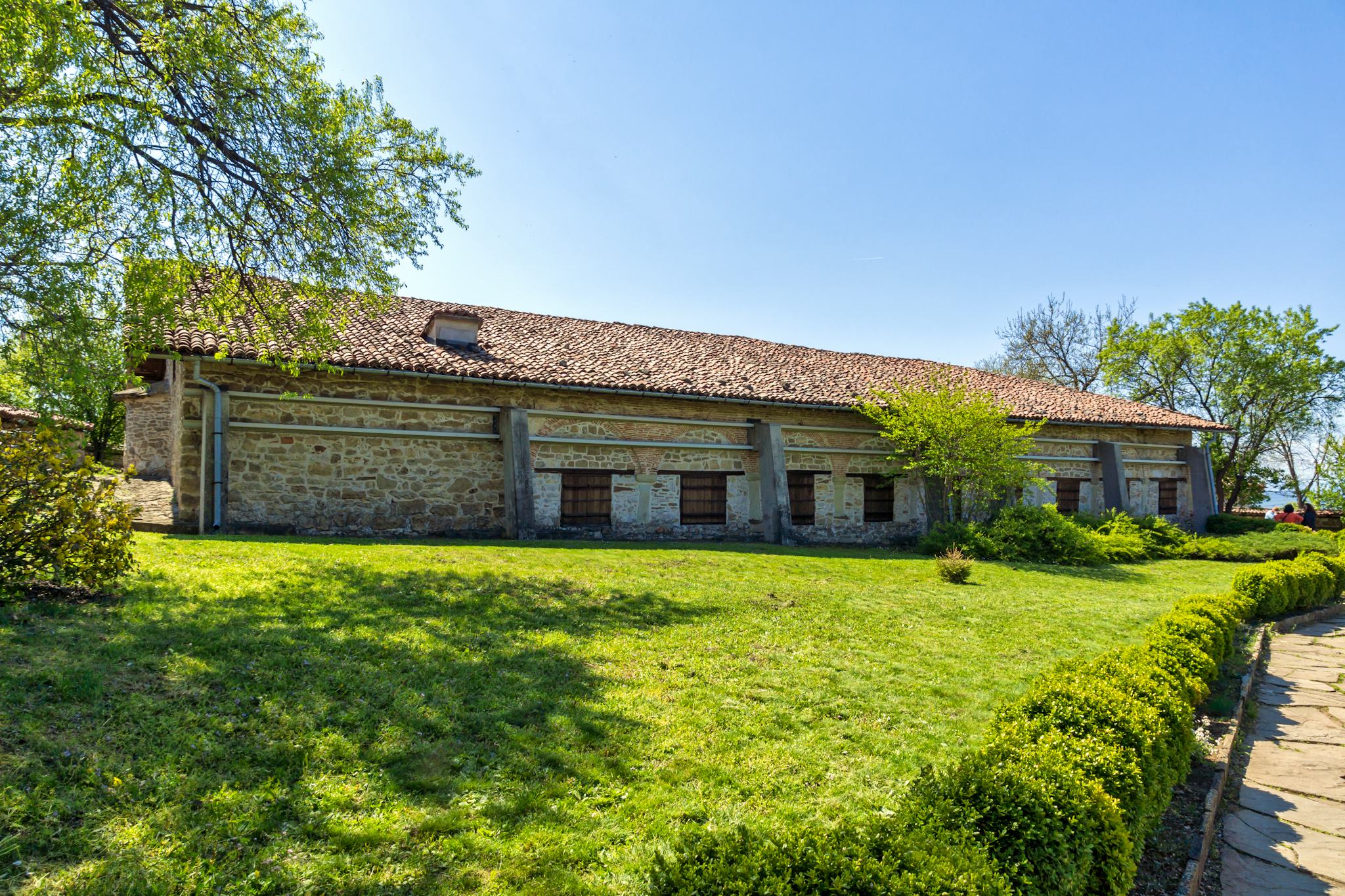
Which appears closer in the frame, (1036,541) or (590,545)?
(590,545)

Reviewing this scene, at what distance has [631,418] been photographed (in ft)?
44.1

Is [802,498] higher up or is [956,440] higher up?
[956,440]

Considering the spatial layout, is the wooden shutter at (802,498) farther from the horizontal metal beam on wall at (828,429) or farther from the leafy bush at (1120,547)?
the leafy bush at (1120,547)

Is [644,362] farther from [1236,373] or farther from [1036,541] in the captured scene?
[1236,373]

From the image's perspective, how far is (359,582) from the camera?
21.5 ft

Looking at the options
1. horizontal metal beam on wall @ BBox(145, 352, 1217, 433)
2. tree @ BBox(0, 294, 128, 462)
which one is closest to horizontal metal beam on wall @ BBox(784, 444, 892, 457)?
horizontal metal beam on wall @ BBox(145, 352, 1217, 433)

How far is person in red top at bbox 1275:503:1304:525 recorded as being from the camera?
2450 cm

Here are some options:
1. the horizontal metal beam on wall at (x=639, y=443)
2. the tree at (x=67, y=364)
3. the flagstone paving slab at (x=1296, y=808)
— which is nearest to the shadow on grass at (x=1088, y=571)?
the horizontal metal beam on wall at (x=639, y=443)

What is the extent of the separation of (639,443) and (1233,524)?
19187 millimetres

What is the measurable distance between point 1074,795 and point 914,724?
1.49 metres

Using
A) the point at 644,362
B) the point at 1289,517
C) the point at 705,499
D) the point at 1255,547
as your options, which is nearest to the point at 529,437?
the point at 644,362

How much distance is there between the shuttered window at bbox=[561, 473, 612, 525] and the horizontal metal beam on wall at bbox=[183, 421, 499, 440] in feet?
5.61

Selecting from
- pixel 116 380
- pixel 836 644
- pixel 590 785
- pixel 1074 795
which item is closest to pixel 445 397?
pixel 116 380

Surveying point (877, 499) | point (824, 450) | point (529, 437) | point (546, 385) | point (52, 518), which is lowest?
point (877, 499)
